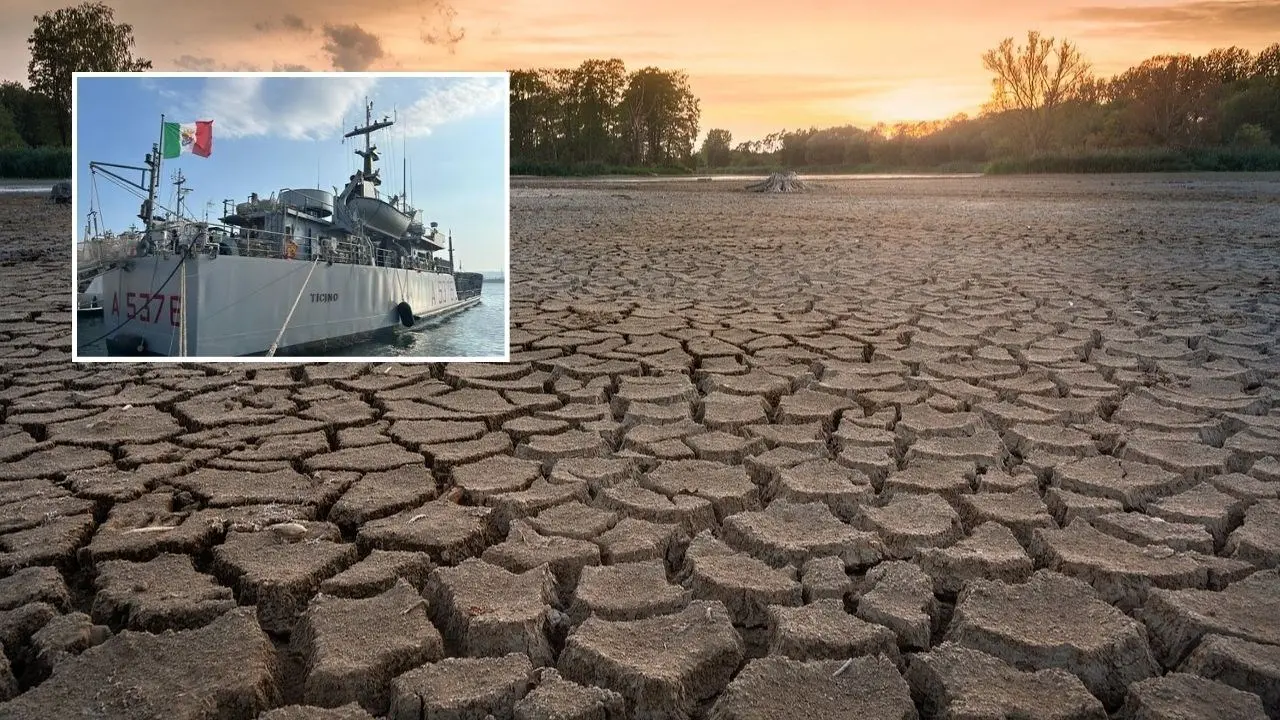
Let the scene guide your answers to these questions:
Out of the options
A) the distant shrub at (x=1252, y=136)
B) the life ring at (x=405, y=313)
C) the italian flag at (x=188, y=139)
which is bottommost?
the life ring at (x=405, y=313)

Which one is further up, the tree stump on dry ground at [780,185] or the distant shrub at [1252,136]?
the distant shrub at [1252,136]

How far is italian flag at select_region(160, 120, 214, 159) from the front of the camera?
281 cm

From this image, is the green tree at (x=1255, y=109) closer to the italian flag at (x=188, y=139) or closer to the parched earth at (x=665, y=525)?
the parched earth at (x=665, y=525)

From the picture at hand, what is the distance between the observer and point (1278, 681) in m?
1.76

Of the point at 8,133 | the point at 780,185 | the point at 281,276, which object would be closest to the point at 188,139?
the point at 281,276

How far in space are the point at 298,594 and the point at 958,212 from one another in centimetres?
1217

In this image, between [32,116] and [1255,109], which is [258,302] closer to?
[32,116]

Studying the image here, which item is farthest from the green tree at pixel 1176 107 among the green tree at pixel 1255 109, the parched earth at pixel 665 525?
the parched earth at pixel 665 525

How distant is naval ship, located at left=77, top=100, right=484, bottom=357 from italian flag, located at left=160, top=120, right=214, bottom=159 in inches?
1.9

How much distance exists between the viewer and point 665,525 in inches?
97.0

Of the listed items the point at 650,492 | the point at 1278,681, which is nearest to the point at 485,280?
the point at 650,492

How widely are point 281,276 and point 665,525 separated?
60.8 inches

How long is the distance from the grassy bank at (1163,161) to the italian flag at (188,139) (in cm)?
2525

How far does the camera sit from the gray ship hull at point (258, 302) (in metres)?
3.03
